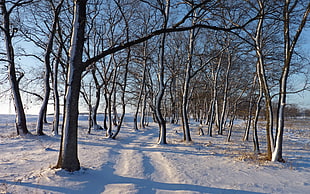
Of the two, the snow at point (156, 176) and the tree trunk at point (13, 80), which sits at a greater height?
the tree trunk at point (13, 80)

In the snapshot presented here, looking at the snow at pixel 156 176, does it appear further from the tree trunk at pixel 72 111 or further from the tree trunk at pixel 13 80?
the tree trunk at pixel 13 80

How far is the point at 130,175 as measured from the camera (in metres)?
5.57

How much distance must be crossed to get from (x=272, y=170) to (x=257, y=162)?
939 millimetres

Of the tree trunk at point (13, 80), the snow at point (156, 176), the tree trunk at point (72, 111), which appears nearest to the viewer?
the snow at point (156, 176)

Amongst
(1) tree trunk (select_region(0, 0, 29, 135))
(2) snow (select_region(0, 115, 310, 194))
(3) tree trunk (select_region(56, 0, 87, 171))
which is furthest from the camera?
(1) tree trunk (select_region(0, 0, 29, 135))

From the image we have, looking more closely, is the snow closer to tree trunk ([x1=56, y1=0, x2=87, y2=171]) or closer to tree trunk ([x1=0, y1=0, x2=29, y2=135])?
tree trunk ([x1=56, y1=0, x2=87, y2=171])

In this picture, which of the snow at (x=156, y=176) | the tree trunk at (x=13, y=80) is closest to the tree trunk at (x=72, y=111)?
the snow at (x=156, y=176)

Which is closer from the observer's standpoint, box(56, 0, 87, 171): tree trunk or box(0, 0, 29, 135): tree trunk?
box(56, 0, 87, 171): tree trunk

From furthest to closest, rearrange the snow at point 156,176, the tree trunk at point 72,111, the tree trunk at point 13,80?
the tree trunk at point 13,80
the tree trunk at point 72,111
the snow at point 156,176

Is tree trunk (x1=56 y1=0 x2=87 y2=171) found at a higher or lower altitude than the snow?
higher

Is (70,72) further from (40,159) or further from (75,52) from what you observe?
(40,159)

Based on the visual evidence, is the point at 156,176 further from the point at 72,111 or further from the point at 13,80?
the point at 13,80

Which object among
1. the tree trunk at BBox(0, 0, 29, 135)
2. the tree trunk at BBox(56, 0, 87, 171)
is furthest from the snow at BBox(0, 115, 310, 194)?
the tree trunk at BBox(0, 0, 29, 135)

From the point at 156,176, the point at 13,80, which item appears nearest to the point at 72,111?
the point at 156,176
